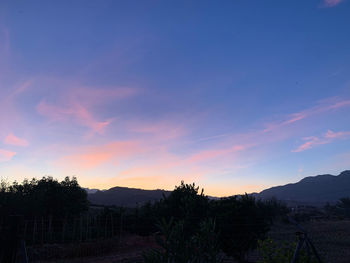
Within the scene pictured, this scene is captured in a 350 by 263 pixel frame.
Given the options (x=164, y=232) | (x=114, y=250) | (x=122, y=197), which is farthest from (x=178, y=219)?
(x=122, y=197)

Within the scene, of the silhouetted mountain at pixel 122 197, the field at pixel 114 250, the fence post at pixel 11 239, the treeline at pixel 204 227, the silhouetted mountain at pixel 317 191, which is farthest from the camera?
the silhouetted mountain at pixel 317 191

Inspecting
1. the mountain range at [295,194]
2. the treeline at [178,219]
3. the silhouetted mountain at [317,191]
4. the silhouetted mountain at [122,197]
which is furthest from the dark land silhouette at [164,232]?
the silhouetted mountain at [317,191]

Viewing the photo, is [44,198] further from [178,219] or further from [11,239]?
[11,239]

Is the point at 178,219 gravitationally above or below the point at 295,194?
above

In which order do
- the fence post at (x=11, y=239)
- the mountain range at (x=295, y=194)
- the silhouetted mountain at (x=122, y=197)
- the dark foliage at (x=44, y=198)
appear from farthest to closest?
the mountain range at (x=295, y=194), the silhouetted mountain at (x=122, y=197), the dark foliage at (x=44, y=198), the fence post at (x=11, y=239)

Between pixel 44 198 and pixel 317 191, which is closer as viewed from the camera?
pixel 44 198

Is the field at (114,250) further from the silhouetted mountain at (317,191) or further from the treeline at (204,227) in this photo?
the silhouetted mountain at (317,191)

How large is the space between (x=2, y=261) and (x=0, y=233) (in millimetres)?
1295

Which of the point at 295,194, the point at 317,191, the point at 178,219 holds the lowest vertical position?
the point at 295,194

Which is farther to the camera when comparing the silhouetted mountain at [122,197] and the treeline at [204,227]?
the silhouetted mountain at [122,197]

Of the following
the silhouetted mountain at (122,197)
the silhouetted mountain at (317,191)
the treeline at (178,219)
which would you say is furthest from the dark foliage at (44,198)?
the silhouetted mountain at (317,191)

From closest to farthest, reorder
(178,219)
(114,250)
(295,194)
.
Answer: (178,219)
(114,250)
(295,194)

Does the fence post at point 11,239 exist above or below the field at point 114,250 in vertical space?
above

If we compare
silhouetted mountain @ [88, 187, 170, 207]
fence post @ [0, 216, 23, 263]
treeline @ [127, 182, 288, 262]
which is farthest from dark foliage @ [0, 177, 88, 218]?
silhouetted mountain @ [88, 187, 170, 207]
